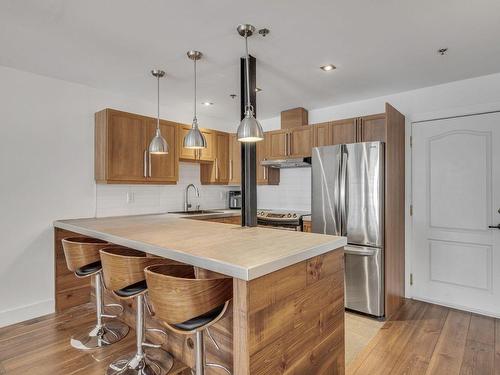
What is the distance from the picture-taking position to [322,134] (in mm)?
3734

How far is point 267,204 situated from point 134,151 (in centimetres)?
226

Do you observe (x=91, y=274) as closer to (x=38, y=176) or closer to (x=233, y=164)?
(x=38, y=176)

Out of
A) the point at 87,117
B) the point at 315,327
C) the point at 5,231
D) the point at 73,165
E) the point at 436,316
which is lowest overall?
the point at 436,316

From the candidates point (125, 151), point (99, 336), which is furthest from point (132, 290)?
point (125, 151)

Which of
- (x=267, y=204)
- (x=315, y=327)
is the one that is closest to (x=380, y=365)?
(x=315, y=327)

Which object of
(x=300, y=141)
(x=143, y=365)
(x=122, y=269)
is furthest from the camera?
(x=300, y=141)

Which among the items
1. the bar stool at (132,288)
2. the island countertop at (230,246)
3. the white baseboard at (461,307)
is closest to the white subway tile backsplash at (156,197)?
the island countertop at (230,246)

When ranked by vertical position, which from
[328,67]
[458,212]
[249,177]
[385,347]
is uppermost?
[328,67]

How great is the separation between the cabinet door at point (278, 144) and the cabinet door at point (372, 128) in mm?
1071

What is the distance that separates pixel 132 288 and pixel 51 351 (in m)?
1.11

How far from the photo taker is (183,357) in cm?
218

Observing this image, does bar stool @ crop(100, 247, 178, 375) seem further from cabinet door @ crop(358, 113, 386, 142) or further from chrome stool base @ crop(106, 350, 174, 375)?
cabinet door @ crop(358, 113, 386, 142)

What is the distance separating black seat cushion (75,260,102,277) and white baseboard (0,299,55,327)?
1.17m

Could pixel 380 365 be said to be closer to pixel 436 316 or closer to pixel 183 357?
pixel 436 316
